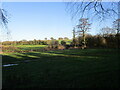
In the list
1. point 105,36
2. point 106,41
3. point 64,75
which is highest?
point 105,36

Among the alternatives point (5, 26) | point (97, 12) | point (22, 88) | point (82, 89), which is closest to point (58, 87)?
point (82, 89)

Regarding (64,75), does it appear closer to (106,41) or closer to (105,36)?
(105,36)

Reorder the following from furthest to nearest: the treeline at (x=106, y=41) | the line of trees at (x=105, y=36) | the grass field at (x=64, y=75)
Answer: the treeline at (x=106, y=41) → the line of trees at (x=105, y=36) → the grass field at (x=64, y=75)

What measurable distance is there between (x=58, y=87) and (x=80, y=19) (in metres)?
2.43

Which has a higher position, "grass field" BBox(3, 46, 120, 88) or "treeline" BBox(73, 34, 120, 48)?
"treeline" BBox(73, 34, 120, 48)

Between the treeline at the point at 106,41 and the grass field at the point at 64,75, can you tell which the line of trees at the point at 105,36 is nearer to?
the treeline at the point at 106,41

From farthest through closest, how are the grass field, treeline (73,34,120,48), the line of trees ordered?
treeline (73,34,120,48)
the line of trees
the grass field

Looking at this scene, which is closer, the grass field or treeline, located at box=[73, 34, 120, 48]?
the grass field

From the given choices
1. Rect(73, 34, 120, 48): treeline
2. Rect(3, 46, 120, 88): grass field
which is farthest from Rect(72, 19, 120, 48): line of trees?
Rect(3, 46, 120, 88): grass field

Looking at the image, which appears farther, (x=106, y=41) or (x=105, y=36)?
(x=106, y=41)

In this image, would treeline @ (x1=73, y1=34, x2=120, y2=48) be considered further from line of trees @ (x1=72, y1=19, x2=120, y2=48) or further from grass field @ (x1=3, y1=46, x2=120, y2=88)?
grass field @ (x1=3, y1=46, x2=120, y2=88)

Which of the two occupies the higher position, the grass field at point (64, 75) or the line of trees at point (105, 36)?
the line of trees at point (105, 36)

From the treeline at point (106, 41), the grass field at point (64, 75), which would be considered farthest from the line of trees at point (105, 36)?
the grass field at point (64, 75)

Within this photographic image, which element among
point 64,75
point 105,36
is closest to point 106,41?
point 105,36
